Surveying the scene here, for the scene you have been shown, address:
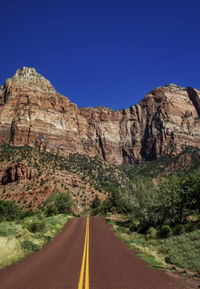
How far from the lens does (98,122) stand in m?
161

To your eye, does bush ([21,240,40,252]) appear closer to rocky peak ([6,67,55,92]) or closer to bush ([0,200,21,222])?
bush ([0,200,21,222])

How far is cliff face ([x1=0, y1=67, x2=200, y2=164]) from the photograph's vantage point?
10956 centimetres

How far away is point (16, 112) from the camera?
11344 centimetres

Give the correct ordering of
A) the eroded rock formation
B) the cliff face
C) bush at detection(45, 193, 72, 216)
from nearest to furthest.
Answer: bush at detection(45, 193, 72, 216)
the eroded rock formation
the cliff face

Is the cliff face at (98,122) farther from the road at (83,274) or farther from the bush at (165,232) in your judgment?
the road at (83,274)

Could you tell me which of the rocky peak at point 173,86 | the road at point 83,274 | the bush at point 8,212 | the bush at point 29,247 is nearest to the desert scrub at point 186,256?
the road at point 83,274

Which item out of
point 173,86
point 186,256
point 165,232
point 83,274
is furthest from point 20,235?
point 173,86

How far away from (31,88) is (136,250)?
12408cm

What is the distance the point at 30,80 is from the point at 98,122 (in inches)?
2314

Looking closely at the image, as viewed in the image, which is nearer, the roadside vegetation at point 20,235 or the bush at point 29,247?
the roadside vegetation at point 20,235

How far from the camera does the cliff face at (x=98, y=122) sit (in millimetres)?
109562

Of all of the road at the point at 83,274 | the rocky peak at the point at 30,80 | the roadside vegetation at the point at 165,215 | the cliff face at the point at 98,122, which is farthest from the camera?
the rocky peak at the point at 30,80

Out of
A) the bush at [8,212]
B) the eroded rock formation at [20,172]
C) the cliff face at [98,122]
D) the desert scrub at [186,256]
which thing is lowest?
the bush at [8,212]

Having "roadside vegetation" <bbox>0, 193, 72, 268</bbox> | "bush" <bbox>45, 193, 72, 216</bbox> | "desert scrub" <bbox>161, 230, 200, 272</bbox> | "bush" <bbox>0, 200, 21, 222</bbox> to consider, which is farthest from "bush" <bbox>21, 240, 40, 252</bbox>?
"bush" <bbox>45, 193, 72, 216</bbox>
